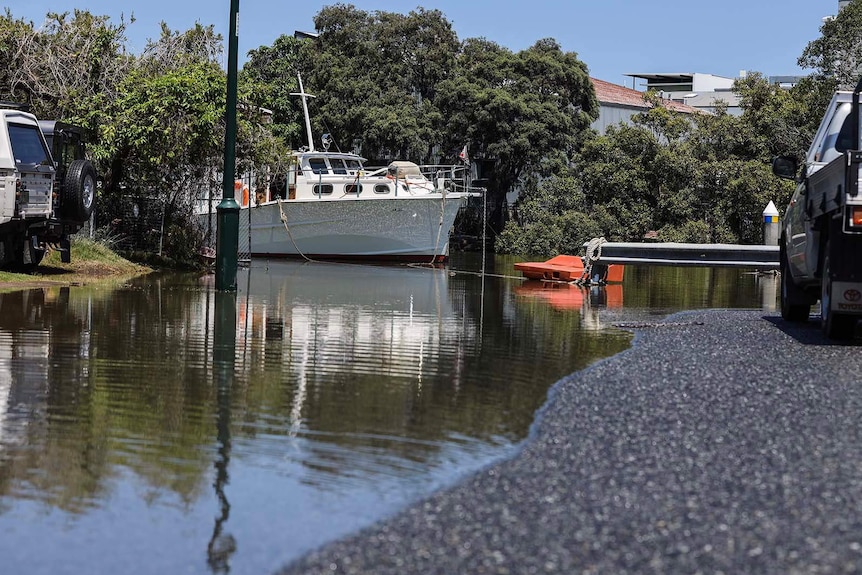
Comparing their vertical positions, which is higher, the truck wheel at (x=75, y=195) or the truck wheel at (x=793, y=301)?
the truck wheel at (x=75, y=195)

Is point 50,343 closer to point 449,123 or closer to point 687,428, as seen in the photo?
point 687,428

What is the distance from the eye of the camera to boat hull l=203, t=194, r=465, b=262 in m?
36.6

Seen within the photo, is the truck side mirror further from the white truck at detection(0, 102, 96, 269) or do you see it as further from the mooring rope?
the mooring rope

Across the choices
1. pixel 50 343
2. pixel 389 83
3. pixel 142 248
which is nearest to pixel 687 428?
pixel 50 343

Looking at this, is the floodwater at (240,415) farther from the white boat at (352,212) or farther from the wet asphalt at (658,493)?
the white boat at (352,212)

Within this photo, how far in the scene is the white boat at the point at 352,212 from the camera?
120 feet

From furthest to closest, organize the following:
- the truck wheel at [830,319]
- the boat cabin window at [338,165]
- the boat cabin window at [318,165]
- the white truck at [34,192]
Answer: the boat cabin window at [338,165]
the boat cabin window at [318,165]
the white truck at [34,192]
the truck wheel at [830,319]

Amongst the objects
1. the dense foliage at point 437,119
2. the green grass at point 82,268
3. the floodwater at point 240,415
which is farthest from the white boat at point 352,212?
the floodwater at point 240,415

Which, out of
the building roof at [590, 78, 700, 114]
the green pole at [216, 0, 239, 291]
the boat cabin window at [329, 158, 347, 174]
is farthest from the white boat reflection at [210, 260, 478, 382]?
the building roof at [590, 78, 700, 114]

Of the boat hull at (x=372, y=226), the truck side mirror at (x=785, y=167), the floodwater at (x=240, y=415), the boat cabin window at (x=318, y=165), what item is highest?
the boat cabin window at (x=318, y=165)

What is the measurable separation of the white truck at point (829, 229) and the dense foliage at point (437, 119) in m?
13.9

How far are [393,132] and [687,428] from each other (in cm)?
4862

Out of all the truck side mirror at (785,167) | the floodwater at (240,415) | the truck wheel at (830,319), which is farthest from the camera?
the truck side mirror at (785,167)

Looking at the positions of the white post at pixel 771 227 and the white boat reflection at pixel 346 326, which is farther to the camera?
the white post at pixel 771 227
